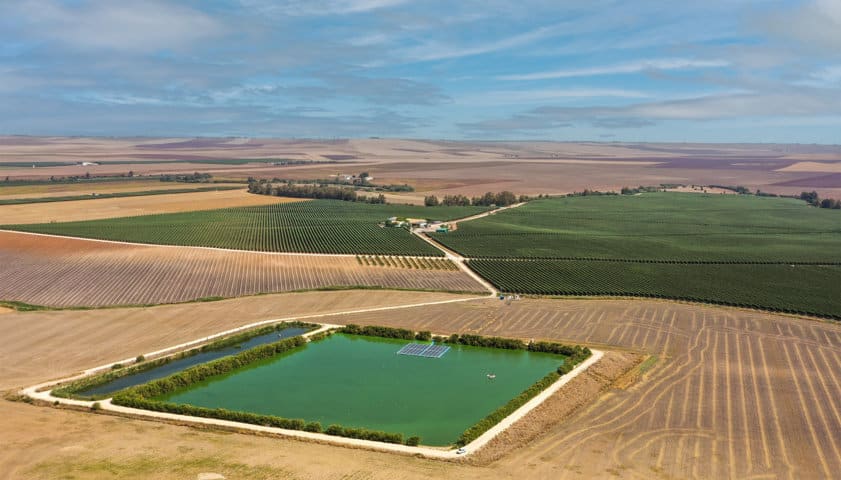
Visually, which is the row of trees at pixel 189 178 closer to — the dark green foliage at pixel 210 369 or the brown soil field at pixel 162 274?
the brown soil field at pixel 162 274

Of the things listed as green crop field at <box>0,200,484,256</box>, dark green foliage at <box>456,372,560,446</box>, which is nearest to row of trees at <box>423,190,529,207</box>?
green crop field at <box>0,200,484,256</box>

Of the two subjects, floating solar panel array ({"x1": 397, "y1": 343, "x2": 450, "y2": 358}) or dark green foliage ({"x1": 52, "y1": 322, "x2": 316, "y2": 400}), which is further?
floating solar panel array ({"x1": 397, "y1": 343, "x2": 450, "y2": 358})

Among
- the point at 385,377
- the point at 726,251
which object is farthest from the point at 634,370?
the point at 726,251

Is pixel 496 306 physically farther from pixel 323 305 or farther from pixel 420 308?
pixel 323 305

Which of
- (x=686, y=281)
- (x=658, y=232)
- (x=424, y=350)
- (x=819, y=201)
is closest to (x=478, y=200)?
(x=658, y=232)

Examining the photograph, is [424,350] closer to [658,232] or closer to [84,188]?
[658,232]

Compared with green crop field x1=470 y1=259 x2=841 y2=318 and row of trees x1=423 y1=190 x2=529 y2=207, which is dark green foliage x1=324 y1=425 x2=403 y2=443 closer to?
green crop field x1=470 y1=259 x2=841 y2=318
